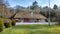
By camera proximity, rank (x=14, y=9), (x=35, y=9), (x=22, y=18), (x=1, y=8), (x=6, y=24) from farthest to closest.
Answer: (x=35, y=9) < (x=14, y=9) < (x=22, y=18) < (x=1, y=8) < (x=6, y=24)

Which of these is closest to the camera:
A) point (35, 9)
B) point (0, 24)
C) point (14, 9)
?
point (0, 24)

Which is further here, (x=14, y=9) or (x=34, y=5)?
(x=34, y=5)

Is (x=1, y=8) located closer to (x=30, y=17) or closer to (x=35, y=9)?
(x=30, y=17)

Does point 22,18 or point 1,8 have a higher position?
point 1,8

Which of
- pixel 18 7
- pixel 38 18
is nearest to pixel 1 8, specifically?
pixel 38 18

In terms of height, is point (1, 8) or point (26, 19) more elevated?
point (1, 8)

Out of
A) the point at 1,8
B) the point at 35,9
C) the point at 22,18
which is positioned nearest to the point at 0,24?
the point at 1,8

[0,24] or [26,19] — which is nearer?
[0,24]

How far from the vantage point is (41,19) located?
67.3 m

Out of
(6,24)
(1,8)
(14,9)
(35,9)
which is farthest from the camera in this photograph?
(35,9)

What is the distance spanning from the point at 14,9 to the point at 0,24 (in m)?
54.4

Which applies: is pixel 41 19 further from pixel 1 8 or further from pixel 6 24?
pixel 6 24

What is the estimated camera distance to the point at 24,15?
65.4 m

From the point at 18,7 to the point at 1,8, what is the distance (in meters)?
23.9
